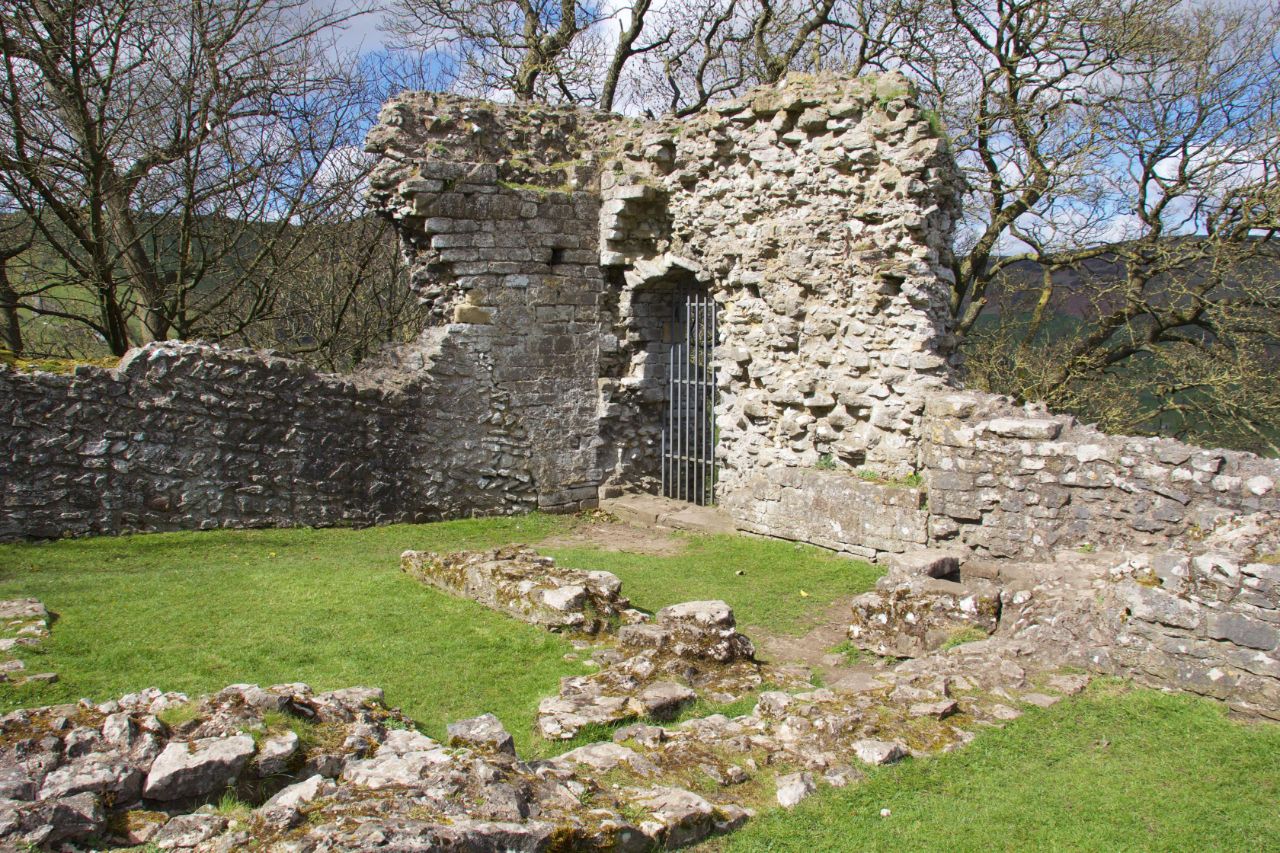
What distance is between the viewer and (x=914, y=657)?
6.30 meters

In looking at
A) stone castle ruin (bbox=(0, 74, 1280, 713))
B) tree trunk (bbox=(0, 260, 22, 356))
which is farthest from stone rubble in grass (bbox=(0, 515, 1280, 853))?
tree trunk (bbox=(0, 260, 22, 356))

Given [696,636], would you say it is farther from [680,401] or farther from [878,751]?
[680,401]

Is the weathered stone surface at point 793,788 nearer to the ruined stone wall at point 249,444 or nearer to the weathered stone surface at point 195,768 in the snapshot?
the weathered stone surface at point 195,768

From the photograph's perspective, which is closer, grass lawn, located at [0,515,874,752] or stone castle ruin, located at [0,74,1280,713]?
grass lawn, located at [0,515,874,752]

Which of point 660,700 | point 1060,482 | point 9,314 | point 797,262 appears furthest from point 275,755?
point 9,314

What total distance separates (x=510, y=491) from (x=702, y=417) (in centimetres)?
252

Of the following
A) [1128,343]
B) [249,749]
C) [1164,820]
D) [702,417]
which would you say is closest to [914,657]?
[1164,820]

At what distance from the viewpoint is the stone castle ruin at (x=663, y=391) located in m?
7.67

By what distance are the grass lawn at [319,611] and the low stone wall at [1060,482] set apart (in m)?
1.12

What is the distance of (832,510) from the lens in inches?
362

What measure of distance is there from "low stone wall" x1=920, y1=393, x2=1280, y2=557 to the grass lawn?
1.12 m

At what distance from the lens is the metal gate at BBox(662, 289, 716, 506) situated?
11.6 m

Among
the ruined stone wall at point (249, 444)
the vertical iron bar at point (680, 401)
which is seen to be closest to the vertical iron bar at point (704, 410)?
the vertical iron bar at point (680, 401)

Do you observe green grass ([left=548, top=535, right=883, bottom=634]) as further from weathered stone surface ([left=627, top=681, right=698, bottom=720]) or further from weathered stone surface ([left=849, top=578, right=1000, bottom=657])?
weathered stone surface ([left=627, top=681, right=698, bottom=720])
